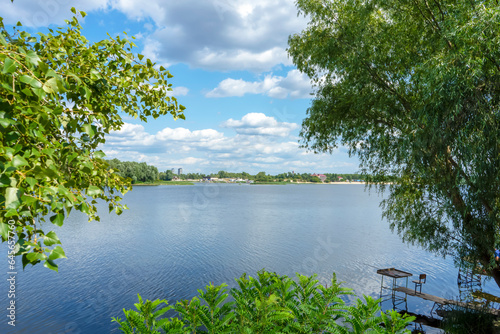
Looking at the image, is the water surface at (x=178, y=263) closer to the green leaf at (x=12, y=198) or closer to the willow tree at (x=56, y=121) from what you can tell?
the willow tree at (x=56, y=121)

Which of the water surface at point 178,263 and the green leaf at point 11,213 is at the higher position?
the green leaf at point 11,213

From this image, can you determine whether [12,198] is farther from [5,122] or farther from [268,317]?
[268,317]

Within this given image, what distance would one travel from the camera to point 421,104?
8.17 m

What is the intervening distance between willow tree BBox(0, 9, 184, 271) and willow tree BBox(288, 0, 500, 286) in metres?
6.83

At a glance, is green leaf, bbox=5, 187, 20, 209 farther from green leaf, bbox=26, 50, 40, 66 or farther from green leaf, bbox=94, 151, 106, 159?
green leaf, bbox=94, 151, 106, 159

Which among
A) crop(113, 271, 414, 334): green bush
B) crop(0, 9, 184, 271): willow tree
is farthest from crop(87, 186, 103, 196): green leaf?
crop(113, 271, 414, 334): green bush

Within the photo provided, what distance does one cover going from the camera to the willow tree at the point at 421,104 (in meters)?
6.91

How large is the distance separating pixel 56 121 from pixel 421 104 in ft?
28.5

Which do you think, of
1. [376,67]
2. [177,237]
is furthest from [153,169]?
[376,67]

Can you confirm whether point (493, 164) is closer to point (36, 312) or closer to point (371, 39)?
point (371, 39)

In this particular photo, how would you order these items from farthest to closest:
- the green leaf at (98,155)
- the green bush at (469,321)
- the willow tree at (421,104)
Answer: the green bush at (469,321) < the willow tree at (421,104) < the green leaf at (98,155)

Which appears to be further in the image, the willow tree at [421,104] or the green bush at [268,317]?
the willow tree at [421,104]

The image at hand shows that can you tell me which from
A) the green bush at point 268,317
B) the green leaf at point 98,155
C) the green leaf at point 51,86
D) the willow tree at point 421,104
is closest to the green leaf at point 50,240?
the green leaf at point 51,86

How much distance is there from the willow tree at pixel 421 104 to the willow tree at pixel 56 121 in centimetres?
683
